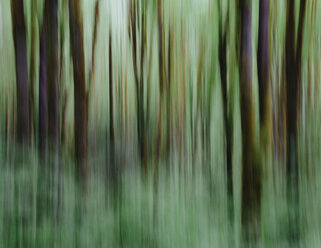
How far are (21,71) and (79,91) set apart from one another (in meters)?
0.13

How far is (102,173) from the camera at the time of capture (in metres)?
0.80

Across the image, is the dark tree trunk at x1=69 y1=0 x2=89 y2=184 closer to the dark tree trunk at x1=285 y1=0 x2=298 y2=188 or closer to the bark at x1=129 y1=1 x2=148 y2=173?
the bark at x1=129 y1=1 x2=148 y2=173

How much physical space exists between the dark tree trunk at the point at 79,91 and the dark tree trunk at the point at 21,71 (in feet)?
0.33

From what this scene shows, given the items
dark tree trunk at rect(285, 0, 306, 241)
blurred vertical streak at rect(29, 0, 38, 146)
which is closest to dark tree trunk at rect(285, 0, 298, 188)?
dark tree trunk at rect(285, 0, 306, 241)

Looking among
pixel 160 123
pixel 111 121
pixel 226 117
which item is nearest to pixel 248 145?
pixel 226 117

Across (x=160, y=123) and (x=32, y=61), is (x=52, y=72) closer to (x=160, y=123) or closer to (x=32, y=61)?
(x=32, y=61)

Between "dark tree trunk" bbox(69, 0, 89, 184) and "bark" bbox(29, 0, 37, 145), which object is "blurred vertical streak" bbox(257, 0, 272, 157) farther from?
"bark" bbox(29, 0, 37, 145)

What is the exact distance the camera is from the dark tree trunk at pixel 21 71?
799 mm

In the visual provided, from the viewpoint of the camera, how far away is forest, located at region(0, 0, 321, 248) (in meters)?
0.79

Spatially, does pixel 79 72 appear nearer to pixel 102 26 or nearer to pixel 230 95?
pixel 102 26

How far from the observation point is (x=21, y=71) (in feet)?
2.64

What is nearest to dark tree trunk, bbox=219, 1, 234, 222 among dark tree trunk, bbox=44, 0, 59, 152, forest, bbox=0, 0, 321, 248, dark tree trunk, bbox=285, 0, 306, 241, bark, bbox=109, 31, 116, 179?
forest, bbox=0, 0, 321, 248

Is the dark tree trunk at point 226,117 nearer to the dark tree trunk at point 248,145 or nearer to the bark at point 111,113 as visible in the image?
the dark tree trunk at point 248,145

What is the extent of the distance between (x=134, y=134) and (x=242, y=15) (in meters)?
0.35
